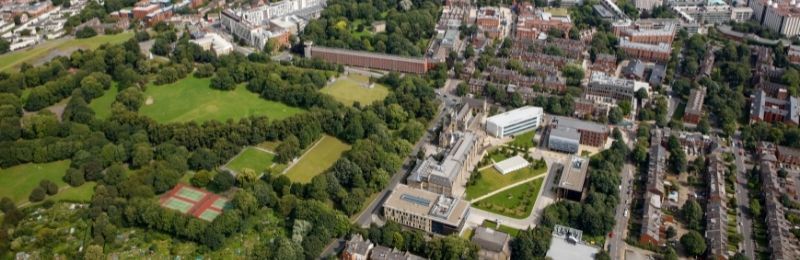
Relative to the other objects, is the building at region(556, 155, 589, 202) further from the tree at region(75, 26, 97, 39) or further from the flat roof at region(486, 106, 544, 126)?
the tree at region(75, 26, 97, 39)

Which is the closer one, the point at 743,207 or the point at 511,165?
the point at 743,207

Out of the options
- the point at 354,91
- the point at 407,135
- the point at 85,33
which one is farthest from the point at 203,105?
the point at 85,33

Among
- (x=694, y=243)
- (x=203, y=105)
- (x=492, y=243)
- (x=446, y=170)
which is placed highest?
(x=446, y=170)

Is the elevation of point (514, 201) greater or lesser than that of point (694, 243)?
lesser

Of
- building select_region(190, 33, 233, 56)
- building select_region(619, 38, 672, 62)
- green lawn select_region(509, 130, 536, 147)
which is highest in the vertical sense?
building select_region(619, 38, 672, 62)

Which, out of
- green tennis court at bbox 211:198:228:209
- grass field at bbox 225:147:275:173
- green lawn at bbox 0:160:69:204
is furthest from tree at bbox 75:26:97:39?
green tennis court at bbox 211:198:228:209

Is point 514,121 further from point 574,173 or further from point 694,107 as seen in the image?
point 694,107
